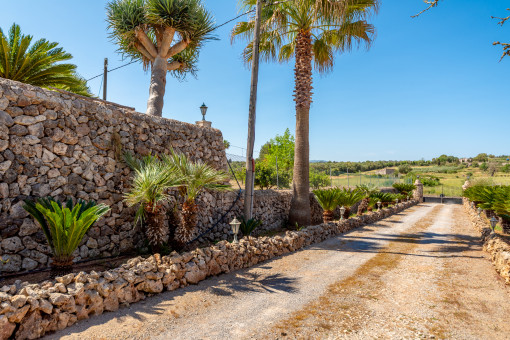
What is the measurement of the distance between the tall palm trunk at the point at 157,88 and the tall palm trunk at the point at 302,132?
5475mm

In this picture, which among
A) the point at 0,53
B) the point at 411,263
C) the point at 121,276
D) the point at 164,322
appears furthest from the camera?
the point at 0,53

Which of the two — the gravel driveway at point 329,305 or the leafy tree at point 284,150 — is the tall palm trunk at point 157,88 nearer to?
the gravel driveway at point 329,305

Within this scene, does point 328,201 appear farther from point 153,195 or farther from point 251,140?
point 153,195

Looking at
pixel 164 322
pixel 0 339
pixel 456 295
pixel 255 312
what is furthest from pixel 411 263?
pixel 0 339

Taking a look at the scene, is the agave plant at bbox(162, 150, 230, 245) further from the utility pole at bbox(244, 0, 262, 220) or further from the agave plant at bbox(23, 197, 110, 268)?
the utility pole at bbox(244, 0, 262, 220)

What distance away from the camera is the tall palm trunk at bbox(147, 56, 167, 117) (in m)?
11.6

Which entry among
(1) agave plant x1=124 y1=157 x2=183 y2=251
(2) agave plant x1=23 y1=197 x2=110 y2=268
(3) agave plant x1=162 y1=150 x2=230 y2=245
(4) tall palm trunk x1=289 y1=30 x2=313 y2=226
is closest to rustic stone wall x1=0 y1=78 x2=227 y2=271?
(2) agave plant x1=23 y1=197 x2=110 y2=268

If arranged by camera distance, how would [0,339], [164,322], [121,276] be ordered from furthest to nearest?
[121,276]
[164,322]
[0,339]

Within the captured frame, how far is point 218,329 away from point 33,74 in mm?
9377

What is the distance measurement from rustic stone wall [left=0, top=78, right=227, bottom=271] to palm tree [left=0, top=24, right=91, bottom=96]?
9.75 feet

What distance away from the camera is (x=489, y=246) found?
7895mm

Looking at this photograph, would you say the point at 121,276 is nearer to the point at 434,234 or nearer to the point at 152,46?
the point at 152,46

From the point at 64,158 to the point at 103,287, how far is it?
11.6 feet

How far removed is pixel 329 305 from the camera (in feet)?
14.9
